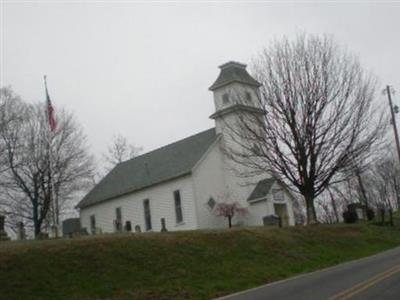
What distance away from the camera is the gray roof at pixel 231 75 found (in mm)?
43844

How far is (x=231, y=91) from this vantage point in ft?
143

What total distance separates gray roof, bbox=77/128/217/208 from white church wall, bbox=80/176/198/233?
489 mm

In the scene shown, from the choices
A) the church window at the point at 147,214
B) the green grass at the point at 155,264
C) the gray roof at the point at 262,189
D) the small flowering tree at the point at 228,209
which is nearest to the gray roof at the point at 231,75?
the gray roof at the point at 262,189

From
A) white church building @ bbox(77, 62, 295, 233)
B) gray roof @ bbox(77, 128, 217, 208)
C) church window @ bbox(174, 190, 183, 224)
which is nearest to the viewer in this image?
white church building @ bbox(77, 62, 295, 233)

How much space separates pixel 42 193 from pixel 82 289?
36.4 meters

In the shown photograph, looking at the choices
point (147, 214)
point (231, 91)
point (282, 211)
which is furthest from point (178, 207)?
point (231, 91)

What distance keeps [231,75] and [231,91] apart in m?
1.38

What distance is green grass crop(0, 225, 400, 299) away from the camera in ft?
54.7

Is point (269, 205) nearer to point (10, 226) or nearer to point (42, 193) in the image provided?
point (42, 193)

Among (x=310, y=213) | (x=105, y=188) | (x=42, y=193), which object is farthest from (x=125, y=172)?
(x=310, y=213)

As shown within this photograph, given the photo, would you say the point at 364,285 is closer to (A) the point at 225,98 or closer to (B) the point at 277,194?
(B) the point at 277,194

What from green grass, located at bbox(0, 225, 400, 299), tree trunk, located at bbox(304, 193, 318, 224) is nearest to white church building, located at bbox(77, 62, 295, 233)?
tree trunk, located at bbox(304, 193, 318, 224)

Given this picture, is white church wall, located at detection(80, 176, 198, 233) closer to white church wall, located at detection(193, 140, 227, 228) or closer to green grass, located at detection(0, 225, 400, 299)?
white church wall, located at detection(193, 140, 227, 228)

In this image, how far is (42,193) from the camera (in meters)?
51.6
